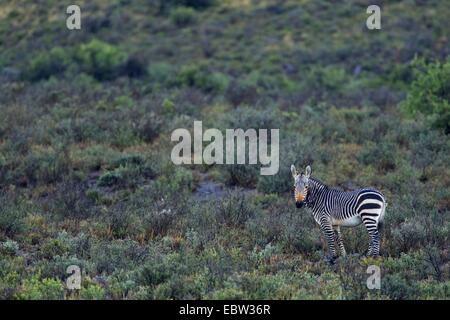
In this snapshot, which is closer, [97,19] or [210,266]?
[210,266]

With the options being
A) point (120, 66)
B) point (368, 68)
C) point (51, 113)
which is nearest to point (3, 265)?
point (51, 113)

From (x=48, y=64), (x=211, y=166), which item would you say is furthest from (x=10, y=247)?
(x=48, y=64)

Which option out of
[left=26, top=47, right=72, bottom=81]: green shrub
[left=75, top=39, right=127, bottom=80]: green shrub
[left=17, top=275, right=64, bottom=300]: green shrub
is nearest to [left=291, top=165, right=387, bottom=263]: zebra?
[left=17, top=275, right=64, bottom=300]: green shrub

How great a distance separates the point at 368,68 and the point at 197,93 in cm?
1190

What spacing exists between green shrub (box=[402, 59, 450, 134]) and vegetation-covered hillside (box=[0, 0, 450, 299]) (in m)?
0.05

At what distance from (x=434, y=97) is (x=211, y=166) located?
7140 millimetres

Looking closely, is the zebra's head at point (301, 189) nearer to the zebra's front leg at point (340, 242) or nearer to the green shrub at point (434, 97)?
the zebra's front leg at point (340, 242)

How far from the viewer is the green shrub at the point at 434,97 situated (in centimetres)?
1894

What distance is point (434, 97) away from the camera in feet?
66.7

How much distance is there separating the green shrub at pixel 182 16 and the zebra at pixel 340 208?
31.2 metres

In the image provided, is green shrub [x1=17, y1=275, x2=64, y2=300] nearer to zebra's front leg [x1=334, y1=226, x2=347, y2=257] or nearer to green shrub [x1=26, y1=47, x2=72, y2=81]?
zebra's front leg [x1=334, y1=226, x2=347, y2=257]

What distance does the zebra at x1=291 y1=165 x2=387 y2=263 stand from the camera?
10.2 meters
